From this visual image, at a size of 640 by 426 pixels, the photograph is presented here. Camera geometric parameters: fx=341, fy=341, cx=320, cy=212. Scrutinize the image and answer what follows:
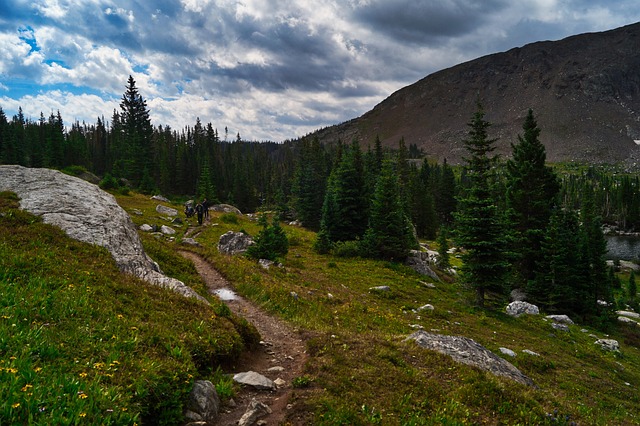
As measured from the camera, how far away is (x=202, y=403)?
24.1 ft

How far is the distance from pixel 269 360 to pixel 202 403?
373cm

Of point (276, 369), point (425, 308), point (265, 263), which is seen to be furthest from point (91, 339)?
point (425, 308)

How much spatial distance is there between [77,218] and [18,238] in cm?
331

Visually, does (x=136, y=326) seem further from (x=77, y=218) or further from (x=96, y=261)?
(x=77, y=218)

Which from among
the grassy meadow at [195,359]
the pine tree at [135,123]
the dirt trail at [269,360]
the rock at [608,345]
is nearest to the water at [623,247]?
the rock at [608,345]

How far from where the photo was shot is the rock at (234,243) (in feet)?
99.5

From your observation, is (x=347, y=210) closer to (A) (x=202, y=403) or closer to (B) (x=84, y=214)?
(B) (x=84, y=214)

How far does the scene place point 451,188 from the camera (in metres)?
103

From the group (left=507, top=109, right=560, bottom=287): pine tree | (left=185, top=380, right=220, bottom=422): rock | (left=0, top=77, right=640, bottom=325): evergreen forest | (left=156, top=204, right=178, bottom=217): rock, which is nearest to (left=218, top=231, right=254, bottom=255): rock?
(left=0, top=77, right=640, bottom=325): evergreen forest

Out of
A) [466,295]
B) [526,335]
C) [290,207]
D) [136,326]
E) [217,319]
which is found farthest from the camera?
[290,207]

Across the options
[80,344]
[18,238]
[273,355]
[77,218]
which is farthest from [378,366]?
[77,218]

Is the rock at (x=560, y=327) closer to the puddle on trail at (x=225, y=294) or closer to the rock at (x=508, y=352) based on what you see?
the rock at (x=508, y=352)

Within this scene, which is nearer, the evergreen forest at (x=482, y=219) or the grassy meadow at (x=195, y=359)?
the grassy meadow at (x=195, y=359)

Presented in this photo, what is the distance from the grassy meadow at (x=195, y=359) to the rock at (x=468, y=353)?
27.0 inches
